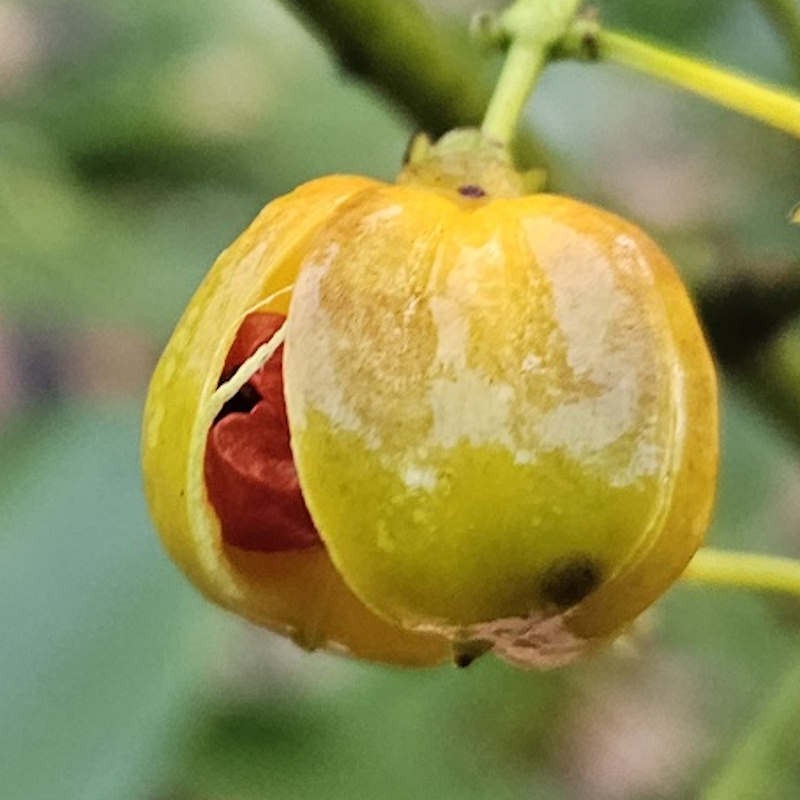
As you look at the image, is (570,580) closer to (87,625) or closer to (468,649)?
(468,649)

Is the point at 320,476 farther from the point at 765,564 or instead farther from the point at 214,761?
the point at 214,761

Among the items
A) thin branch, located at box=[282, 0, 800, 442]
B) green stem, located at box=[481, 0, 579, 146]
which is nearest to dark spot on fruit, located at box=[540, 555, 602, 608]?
green stem, located at box=[481, 0, 579, 146]

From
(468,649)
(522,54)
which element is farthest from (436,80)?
(468,649)

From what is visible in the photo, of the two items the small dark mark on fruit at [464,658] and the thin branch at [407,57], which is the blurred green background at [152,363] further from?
the small dark mark on fruit at [464,658]

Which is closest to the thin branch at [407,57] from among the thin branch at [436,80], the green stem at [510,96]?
the thin branch at [436,80]

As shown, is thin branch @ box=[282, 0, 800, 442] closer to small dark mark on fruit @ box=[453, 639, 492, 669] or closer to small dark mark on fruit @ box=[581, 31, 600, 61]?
small dark mark on fruit @ box=[581, 31, 600, 61]

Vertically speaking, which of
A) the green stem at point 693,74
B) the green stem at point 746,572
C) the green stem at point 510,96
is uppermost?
the green stem at point 693,74
